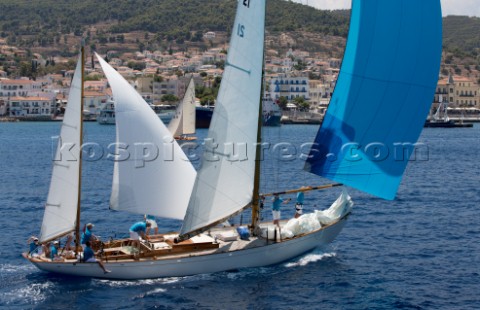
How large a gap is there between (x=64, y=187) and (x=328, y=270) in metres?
11.1

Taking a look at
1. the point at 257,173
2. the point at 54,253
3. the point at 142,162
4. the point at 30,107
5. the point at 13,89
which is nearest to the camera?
the point at 54,253

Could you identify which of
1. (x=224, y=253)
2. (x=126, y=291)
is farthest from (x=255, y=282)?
(x=126, y=291)

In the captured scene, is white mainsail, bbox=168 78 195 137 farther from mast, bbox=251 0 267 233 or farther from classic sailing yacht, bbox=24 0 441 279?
classic sailing yacht, bbox=24 0 441 279

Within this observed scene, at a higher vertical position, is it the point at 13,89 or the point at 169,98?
the point at 13,89

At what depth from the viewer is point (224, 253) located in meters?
29.4

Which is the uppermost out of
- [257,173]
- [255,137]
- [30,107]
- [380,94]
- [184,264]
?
[380,94]

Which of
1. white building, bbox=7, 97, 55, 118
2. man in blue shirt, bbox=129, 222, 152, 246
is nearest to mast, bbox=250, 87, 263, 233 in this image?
man in blue shirt, bbox=129, 222, 152, 246

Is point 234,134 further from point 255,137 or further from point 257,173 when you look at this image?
point 257,173

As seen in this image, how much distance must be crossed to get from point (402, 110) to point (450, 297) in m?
7.31

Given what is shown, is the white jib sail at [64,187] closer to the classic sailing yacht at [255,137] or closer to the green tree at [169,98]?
the classic sailing yacht at [255,137]

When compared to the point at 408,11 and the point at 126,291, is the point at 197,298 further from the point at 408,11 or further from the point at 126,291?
the point at 408,11

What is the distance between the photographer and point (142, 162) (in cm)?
3044

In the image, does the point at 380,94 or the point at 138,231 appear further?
the point at 138,231

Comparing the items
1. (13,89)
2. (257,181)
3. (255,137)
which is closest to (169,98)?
(13,89)
